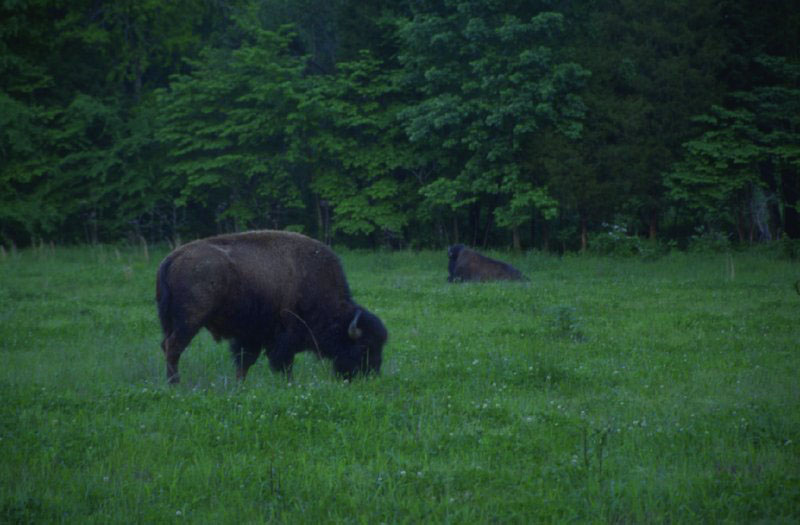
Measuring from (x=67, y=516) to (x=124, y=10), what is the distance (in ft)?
105

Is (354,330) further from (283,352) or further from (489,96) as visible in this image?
(489,96)

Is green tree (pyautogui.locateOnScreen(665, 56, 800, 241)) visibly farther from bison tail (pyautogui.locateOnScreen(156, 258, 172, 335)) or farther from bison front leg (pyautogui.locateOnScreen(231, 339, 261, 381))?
bison tail (pyautogui.locateOnScreen(156, 258, 172, 335))

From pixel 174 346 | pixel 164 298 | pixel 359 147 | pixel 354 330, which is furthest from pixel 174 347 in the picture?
pixel 359 147

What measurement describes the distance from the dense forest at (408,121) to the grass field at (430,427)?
48.1ft

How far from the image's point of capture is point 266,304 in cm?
960

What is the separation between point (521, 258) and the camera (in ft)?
82.5

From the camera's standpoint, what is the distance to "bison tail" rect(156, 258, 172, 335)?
353 inches

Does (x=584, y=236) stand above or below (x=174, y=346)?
above

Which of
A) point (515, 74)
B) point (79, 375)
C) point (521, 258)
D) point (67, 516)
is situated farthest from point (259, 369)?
point (515, 74)

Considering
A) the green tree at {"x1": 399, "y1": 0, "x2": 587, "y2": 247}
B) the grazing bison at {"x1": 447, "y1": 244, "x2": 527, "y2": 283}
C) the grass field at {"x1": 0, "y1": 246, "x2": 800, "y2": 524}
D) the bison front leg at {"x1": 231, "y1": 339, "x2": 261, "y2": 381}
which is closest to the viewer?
the grass field at {"x1": 0, "y1": 246, "x2": 800, "y2": 524}

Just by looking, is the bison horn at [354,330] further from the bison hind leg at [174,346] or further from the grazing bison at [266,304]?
the bison hind leg at [174,346]

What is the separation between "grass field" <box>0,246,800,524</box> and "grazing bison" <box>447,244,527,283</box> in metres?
6.72

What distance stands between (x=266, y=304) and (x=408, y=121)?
20942mm

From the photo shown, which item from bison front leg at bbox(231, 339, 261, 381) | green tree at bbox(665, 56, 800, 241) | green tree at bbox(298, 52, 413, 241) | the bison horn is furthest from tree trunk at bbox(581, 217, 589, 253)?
bison front leg at bbox(231, 339, 261, 381)
